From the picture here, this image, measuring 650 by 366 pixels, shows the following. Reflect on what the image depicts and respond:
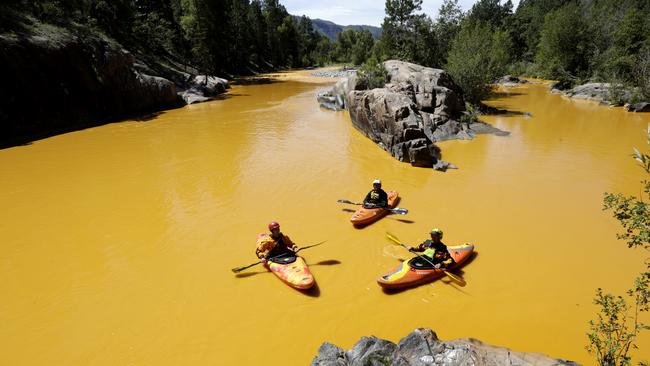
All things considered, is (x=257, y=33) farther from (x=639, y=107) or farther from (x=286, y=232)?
(x=286, y=232)

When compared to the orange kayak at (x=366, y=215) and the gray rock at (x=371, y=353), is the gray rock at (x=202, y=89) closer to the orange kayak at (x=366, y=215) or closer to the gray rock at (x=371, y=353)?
the orange kayak at (x=366, y=215)

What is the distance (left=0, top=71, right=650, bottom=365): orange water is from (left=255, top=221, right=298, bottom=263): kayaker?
0.50 m

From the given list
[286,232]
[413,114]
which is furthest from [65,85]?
[413,114]

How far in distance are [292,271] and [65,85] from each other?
22441 millimetres

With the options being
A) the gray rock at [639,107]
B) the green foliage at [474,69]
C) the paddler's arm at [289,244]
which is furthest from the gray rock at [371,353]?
the gray rock at [639,107]

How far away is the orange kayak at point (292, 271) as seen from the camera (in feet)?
24.7

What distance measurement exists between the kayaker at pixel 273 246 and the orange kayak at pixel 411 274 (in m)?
2.35

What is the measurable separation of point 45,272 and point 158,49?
1543 inches

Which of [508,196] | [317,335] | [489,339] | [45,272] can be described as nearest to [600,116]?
[508,196]

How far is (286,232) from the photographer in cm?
1005

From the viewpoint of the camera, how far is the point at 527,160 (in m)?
15.3

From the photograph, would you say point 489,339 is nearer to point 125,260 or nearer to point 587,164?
point 125,260

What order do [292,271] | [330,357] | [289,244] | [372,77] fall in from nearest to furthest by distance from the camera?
[330,357], [292,271], [289,244], [372,77]

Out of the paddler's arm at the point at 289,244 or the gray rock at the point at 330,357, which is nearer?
the gray rock at the point at 330,357
